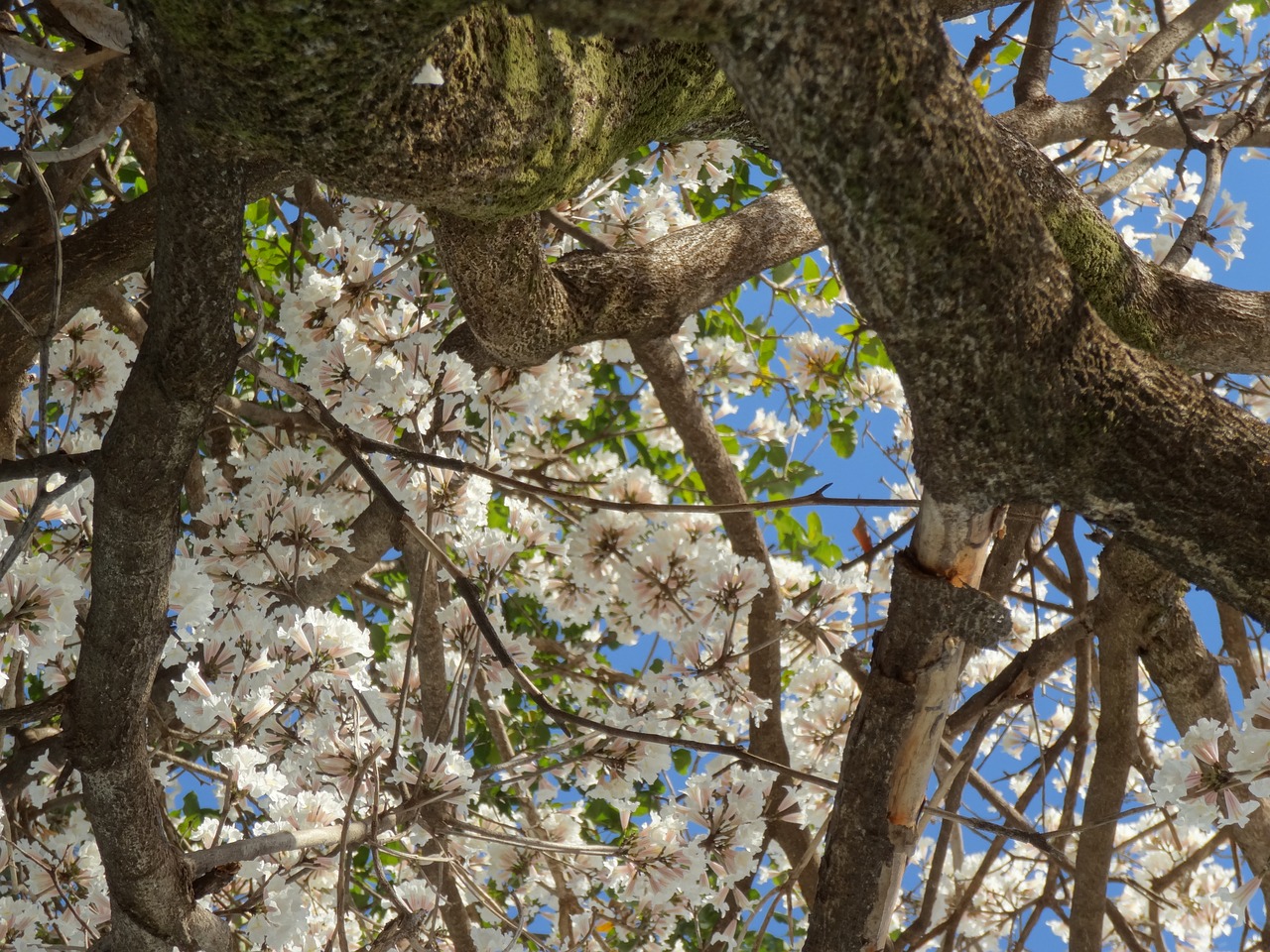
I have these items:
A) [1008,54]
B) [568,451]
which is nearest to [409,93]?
[568,451]

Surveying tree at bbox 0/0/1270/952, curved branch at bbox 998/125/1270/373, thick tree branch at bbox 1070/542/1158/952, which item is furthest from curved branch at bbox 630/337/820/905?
curved branch at bbox 998/125/1270/373

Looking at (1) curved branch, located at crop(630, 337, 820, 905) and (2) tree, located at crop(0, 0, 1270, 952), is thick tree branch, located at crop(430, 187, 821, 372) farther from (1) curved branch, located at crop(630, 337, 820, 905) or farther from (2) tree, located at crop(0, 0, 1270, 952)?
(1) curved branch, located at crop(630, 337, 820, 905)

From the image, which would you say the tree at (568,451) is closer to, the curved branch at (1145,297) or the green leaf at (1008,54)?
the curved branch at (1145,297)

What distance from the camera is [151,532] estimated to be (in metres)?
1.27

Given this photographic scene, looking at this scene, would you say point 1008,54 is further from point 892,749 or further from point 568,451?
point 892,749

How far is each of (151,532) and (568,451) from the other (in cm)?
186

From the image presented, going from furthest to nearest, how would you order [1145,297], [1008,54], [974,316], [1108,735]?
1. [1008,54]
2. [1108,735]
3. [1145,297]
4. [974,316]

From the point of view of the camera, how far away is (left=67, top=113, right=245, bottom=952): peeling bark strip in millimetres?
1079

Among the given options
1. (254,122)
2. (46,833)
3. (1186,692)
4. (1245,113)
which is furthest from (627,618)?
(254,122)

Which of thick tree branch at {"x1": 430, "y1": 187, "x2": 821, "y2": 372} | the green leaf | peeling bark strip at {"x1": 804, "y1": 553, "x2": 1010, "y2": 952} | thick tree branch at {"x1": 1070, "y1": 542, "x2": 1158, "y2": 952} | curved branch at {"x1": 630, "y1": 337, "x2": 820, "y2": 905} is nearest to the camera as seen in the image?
peeling bark strip at {"x1": 804, "y1": 553, "x2": 1010, "y2": 952}

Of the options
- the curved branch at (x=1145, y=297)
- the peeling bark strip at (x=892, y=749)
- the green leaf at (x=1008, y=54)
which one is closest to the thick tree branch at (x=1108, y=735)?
the curved branch at (x=1145, y=297)

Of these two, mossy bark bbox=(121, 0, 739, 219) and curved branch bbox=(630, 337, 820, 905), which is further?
curved branch bbox=(630, 337, 820, 905)

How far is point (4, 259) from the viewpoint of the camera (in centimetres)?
184

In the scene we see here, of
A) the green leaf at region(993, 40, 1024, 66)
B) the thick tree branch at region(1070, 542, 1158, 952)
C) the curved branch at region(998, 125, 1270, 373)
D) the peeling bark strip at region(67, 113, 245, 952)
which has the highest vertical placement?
the green leaf at region(993, 40, 1024, 66)
